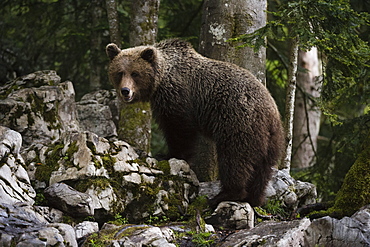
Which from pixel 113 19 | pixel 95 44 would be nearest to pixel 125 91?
pixel 113 19

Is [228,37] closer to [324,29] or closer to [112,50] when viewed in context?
[324,29]

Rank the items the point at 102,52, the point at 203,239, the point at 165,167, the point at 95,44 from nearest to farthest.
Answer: the point at 203,239 < the point at 165,167 < the point at 95,44 < the point at 102,52

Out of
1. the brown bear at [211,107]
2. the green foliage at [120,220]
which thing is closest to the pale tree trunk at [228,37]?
the brown bear at [211,107]

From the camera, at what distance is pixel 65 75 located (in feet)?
39.8

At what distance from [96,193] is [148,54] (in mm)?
2509

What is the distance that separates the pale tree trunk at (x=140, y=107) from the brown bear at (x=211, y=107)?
2.19ft

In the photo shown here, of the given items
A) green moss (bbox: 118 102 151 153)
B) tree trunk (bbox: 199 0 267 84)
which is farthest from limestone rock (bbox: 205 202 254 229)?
tree trunk (bbox: 199 0 267 84)

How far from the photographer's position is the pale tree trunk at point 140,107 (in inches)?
314

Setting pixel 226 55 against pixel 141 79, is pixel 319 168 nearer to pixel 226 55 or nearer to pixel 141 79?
pixel 226 55

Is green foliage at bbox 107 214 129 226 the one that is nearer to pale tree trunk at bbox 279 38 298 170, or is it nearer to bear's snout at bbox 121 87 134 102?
bear's snout at bbox 121 87 134 102

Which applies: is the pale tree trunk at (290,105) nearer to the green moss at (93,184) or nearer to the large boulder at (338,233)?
the large boulder at (338,233)

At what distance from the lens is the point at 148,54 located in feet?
23.6

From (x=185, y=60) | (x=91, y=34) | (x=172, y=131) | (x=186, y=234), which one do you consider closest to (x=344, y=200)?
(x=186, y=234)

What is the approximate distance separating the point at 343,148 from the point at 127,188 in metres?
5.36
